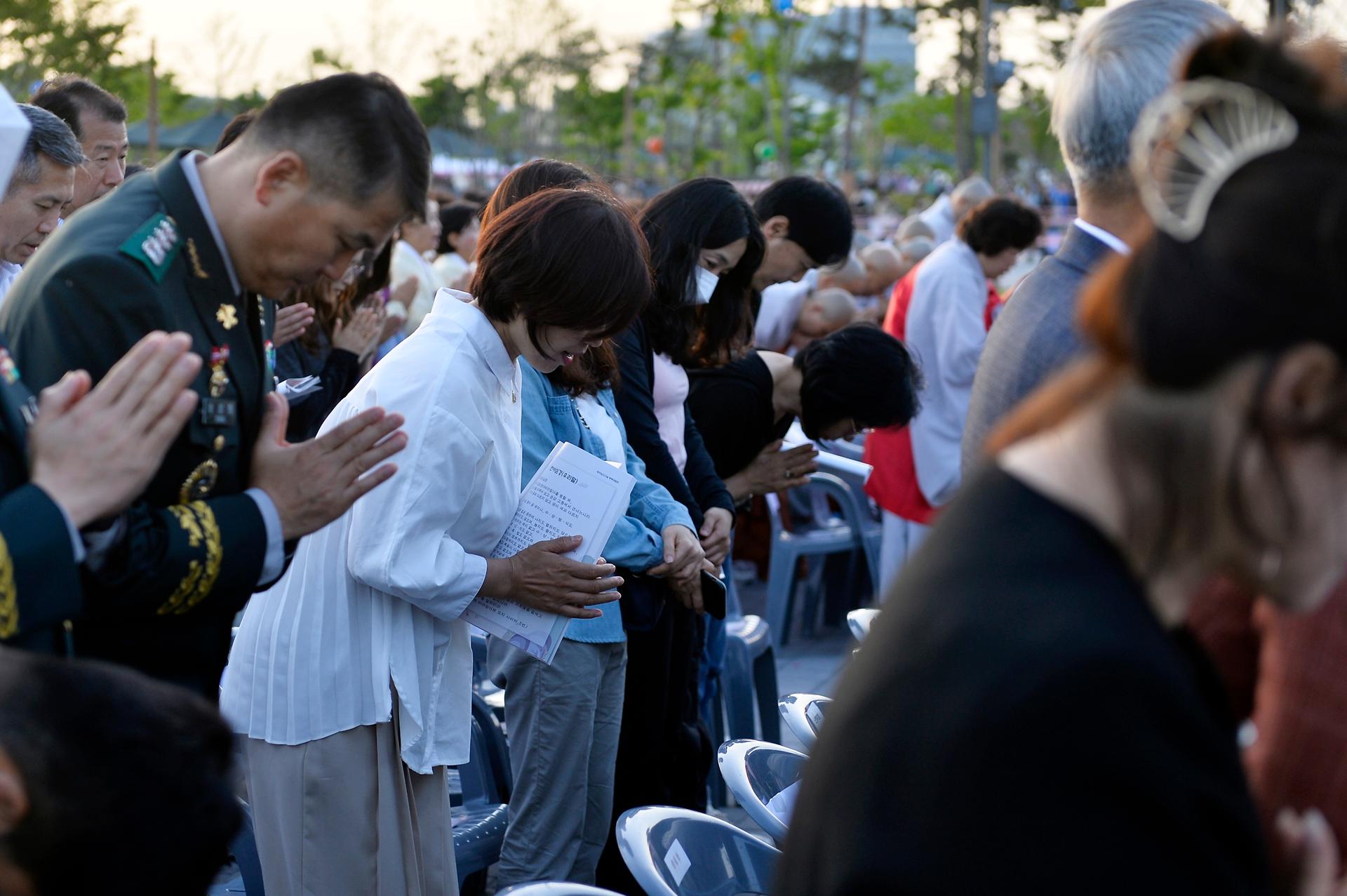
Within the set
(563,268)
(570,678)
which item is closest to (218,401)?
(563,268)

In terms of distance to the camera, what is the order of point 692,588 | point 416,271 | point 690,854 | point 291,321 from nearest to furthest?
1. point 690,854
2. point 692,588
3. point 291,321
4. point 416,271

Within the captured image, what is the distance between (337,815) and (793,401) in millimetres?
2170

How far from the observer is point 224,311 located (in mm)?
1829

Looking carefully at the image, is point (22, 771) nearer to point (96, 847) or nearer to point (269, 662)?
point (96, 847)

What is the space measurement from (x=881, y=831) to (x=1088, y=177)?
117 cm

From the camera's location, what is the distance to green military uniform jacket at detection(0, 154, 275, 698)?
1666 mm

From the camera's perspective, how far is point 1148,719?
0.95 meters

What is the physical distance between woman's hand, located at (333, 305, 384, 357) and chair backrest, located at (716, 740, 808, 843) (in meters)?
2.42

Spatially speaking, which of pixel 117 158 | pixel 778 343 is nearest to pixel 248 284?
pixel 117 158

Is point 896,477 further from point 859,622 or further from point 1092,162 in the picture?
point 1092,162

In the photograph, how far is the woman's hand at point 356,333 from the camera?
4.57 meters

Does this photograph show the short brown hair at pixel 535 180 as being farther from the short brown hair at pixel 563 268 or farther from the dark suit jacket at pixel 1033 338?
the dark suit jacket at pixel 1033 338

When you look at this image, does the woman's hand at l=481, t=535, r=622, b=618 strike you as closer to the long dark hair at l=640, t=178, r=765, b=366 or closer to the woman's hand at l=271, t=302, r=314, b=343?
the long dark hair at l=640, t=178, r=765, b=366

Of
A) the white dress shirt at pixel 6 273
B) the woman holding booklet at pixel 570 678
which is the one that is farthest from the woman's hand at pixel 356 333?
the woman holding booklet at pixel 570 678
